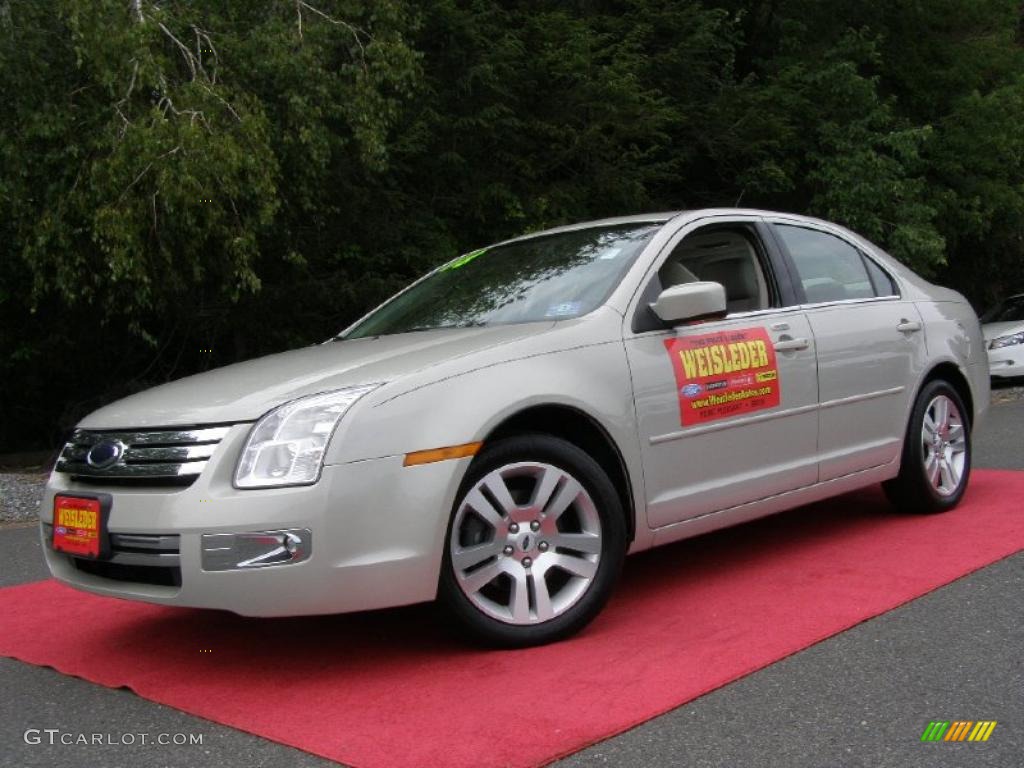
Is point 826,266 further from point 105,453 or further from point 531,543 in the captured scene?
point 105,453

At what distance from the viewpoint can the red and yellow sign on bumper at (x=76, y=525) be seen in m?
3.82

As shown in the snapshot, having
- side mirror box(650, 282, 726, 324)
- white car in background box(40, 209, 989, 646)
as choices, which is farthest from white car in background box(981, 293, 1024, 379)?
side mirror box(650, 282, 726, 324)

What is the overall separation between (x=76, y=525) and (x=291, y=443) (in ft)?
2.95

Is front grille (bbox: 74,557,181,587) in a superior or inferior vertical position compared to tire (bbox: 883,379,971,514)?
superior

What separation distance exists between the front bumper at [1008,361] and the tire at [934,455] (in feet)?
30.8

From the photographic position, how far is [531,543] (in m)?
3.99

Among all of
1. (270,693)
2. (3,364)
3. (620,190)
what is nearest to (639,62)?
(620,190)

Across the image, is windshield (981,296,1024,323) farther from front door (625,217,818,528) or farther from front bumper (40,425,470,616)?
front bumper (40,425,470,616)

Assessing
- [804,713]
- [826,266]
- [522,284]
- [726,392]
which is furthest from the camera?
[826,266]

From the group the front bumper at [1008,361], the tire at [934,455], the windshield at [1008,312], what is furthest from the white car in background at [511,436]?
the windshield at [1008,312]

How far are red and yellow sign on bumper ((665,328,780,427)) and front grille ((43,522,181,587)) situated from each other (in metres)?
2.01

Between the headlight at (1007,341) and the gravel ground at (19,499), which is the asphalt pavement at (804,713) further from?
the headlight at (1007,341)

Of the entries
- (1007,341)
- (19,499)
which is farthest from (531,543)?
(1007,341)

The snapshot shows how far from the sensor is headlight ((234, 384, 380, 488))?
3611 mm
